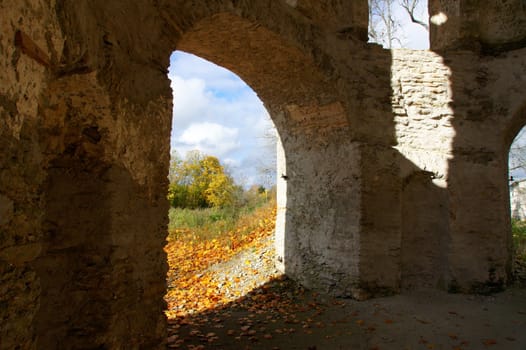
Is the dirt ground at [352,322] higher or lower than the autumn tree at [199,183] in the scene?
lower

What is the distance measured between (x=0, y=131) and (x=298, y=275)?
5.43 metres

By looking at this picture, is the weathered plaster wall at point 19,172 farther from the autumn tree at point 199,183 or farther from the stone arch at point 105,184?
the autumn tree at point 199,183

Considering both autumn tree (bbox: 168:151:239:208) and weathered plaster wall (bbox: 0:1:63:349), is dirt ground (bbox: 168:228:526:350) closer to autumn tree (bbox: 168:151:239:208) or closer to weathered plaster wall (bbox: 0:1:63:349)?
weathered plaster wall (bbox: 0:1:63:349)

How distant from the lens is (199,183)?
1641 centimetres

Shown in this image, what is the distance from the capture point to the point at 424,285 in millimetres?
6059

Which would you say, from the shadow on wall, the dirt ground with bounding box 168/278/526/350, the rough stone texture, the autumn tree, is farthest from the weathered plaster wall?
the autumn tree

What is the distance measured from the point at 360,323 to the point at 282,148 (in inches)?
124

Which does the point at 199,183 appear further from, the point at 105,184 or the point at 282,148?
the point at 105,184

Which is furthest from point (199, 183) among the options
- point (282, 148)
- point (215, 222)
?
point (282, 148)

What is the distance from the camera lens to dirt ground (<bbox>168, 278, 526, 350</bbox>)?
177 inches

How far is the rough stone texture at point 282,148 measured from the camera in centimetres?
198

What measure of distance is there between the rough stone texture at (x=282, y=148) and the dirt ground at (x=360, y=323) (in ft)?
A: 1.10

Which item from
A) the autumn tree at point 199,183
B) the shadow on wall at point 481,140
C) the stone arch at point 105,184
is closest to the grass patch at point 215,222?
the autumn tree at point 199,183

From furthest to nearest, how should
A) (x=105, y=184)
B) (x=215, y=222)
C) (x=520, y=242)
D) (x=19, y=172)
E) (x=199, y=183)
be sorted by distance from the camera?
(x=199, y=183), (x=215, y=222), (x=520, y=242), (x=105, y=184), (x=19, y=172)
